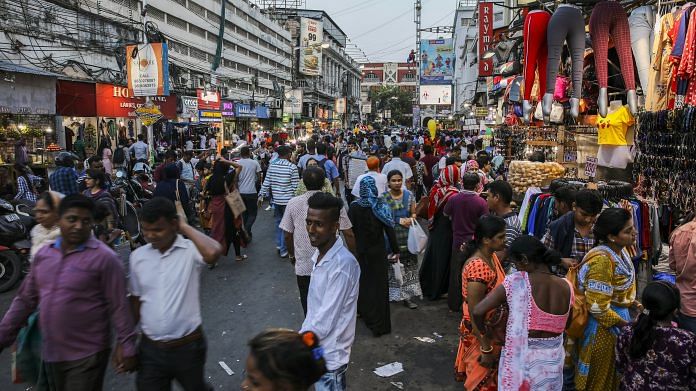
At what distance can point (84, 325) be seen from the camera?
2980mm

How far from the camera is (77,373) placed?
303cm

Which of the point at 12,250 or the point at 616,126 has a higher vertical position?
the point at 616,126

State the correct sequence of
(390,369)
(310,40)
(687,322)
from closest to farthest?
1. (687,322)
2. (390,369)
3. (310,40)

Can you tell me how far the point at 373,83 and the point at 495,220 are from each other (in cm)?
14183

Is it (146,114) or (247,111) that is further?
(247,111)

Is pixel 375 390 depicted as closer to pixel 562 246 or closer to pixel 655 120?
pixel 562 246

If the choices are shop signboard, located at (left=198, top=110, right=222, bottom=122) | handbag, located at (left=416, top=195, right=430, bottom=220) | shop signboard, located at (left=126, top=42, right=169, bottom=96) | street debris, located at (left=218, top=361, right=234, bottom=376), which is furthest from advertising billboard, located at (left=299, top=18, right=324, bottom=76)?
street debris, located at (left=218, top=361, right=234, bottom=376)

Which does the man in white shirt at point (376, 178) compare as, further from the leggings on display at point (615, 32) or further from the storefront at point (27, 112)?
the storefront at point (27, 112)

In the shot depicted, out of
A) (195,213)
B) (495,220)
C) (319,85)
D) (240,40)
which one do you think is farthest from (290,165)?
(319,85)

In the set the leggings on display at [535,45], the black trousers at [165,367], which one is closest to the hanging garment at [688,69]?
the leggings on display at [535,45]

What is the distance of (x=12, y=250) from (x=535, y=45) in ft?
25.2

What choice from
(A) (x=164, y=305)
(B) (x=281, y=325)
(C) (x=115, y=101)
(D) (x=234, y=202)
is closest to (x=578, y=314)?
A: (A) (x=164, y=305)

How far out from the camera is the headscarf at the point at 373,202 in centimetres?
562

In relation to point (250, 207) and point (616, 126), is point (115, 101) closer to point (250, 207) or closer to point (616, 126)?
point (250, 207)
